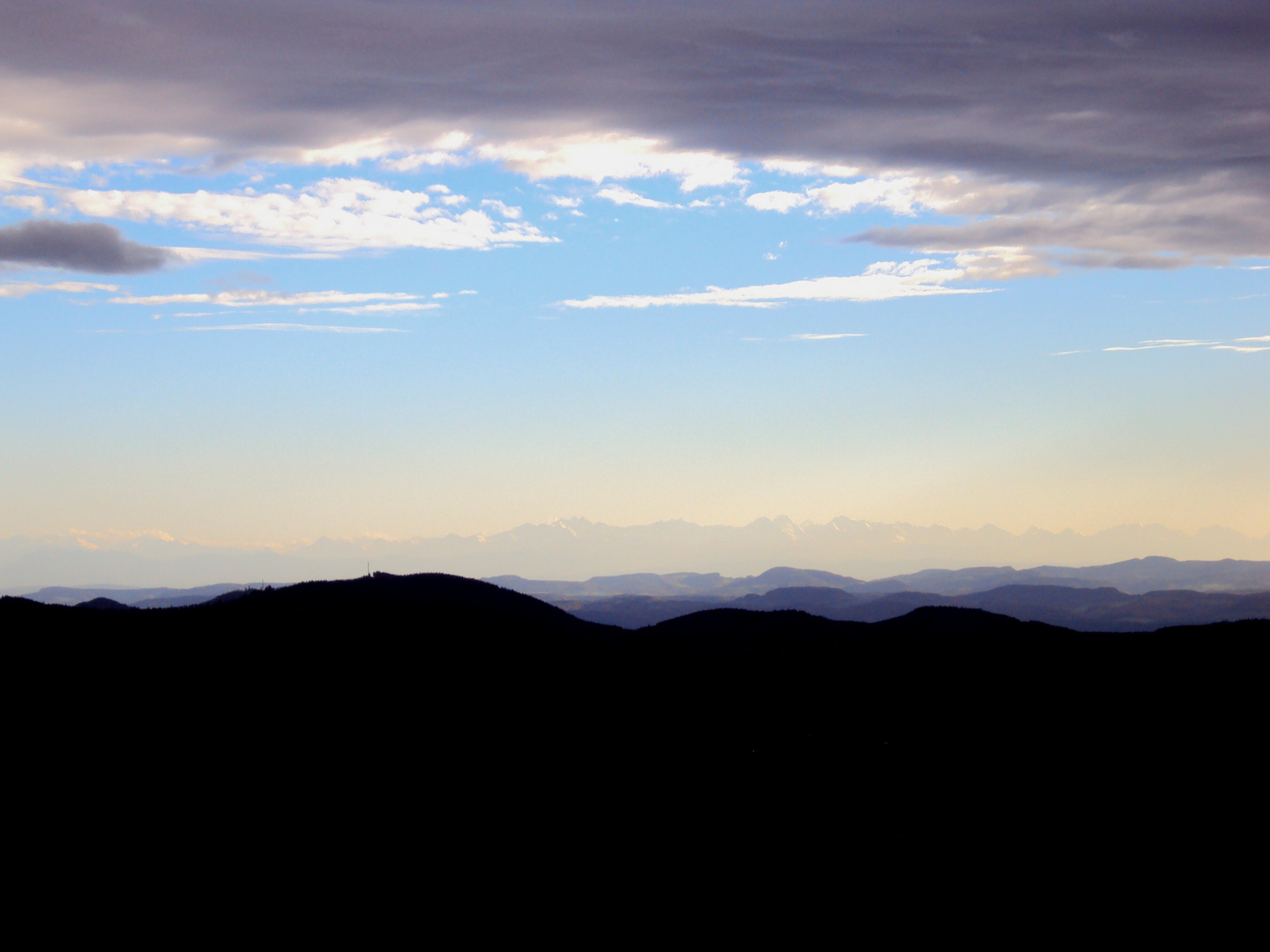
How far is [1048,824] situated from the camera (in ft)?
119

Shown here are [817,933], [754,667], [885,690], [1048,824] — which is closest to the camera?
[817,933]

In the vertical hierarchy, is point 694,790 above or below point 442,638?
below

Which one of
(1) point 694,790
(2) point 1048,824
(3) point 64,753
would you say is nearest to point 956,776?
(2) point 1048,824

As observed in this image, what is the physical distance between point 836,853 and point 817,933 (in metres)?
6.79

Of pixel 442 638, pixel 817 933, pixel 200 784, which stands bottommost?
pixel 817 933

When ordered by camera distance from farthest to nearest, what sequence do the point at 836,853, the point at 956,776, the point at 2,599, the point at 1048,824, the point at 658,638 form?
1. the point at 658,638
2. the point at 2,599
3. the point at 956,776
4. the point at 1048,824
5. the point at 836,853

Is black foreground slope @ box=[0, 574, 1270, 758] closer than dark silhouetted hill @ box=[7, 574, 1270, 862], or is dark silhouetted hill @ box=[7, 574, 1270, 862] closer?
dark silhouetted hill @ box=[7, 574, 1270, 862]

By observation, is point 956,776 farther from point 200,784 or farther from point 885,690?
point 200,784

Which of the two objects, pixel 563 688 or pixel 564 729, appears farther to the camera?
pixel 563 688

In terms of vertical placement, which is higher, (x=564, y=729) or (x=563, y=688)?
(x=563, y=688)

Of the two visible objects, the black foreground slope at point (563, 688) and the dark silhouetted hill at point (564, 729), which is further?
the black foreground slope at point (563, 688)

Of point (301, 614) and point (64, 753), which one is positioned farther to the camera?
point (301, 614)

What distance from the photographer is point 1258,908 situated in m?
28.4

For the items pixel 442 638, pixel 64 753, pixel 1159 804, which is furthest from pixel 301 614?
pixel 1159 804
